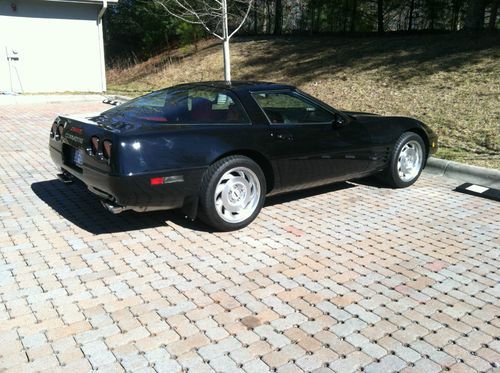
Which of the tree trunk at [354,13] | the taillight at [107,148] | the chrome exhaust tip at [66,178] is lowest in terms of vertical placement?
the chrome exhaust tip at [66,178]

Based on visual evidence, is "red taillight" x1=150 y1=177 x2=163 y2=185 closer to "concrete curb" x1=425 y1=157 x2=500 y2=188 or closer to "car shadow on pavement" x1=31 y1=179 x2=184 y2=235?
"car shadow on pavement" x1=31 y1=179 x2=184 y2=235

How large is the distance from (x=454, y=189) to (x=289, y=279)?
346 cm

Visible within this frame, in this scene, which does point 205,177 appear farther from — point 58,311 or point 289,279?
point 58,311

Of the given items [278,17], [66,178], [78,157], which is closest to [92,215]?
[66,178]

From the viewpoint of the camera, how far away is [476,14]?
15.3 meters

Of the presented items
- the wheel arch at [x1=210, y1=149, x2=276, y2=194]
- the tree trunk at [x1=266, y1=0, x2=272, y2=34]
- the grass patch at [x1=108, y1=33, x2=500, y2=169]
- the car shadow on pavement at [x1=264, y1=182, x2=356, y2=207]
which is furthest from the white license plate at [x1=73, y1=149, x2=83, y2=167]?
the tree trunk at [x1=266, y1=0, x2=272, y2=34]

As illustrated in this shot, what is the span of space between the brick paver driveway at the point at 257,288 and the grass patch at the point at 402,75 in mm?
3155

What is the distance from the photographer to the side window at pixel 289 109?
502cm

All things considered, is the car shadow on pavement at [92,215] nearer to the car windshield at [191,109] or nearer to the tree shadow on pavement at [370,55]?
the car windshield at [191,109]

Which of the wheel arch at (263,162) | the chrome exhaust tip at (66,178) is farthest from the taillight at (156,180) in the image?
the chrome exhaust tip at (66,178)

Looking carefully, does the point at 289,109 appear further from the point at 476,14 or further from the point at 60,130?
the point at 476,14

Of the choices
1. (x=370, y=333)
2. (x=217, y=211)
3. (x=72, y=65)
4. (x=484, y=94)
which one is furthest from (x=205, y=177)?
(x=72, y=65)

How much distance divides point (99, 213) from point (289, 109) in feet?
7.33

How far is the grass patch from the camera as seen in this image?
886 cm
